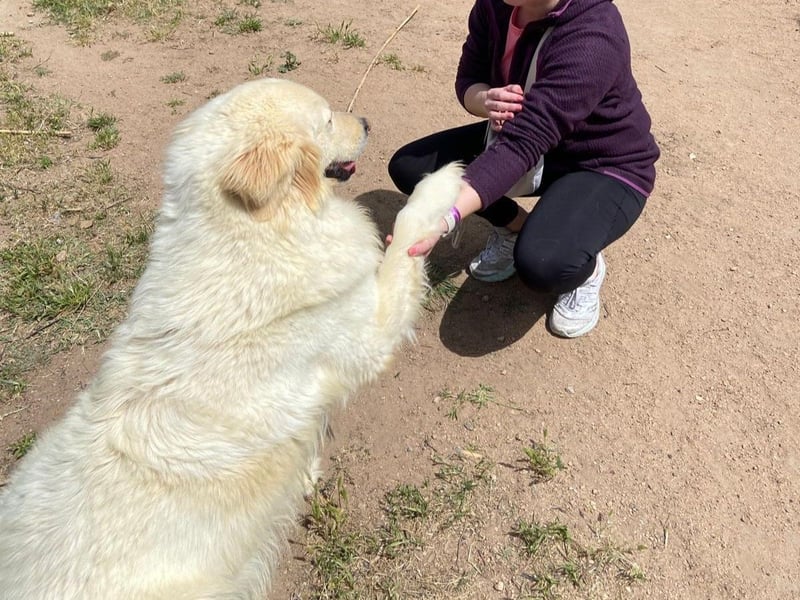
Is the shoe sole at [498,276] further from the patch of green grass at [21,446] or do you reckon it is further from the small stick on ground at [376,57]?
the patch of green grass at [21,446]

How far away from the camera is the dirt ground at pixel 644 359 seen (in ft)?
8.12

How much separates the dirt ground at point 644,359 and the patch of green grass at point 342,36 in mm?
282

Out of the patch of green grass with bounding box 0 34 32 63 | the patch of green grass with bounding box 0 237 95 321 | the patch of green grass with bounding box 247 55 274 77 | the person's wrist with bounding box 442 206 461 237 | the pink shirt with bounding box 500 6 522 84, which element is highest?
the pink shirt with bounding box 500 6 522 84

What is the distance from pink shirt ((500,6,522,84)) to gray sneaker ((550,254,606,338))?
1.21 meters

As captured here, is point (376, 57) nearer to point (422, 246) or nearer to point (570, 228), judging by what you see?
point (570, 228)

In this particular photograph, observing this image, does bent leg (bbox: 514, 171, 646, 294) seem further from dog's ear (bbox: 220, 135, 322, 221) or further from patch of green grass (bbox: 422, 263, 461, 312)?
dog's ear (bbox: 220, 135, 322, 221)

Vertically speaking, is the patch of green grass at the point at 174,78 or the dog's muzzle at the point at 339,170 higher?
the dog's muzzle at the point at 339,170

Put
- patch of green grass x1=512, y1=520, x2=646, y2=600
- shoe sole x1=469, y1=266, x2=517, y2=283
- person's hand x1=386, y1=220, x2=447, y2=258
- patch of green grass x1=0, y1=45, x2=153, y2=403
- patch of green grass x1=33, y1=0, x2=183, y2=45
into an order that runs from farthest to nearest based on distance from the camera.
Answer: patch of green grass x1=33, y1=0, x2=183, y2=45, shoe sole x1=469, y1=266, x2=517, y2=283, patch of green grass x1=0, y1=45, x2=153, y2=403, person's hand x1=386, y1=220, x2=447, y2=258, patch of green grass x1=512, y1=520, x2=646, y2=600

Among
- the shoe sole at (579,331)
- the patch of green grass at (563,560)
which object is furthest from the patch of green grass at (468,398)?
the patch of green grass at (563,560)

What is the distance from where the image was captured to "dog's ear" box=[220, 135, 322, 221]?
6.03ft

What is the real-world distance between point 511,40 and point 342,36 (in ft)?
10.6

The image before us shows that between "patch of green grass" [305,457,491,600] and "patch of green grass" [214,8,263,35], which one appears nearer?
"patch of green grass" [305,457,491,600]

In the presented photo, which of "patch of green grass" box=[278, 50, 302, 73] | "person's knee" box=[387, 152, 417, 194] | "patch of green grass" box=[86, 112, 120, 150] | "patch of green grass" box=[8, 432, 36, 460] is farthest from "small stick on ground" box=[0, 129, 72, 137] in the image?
"person's knee" box=[387, 152, 417, 194]

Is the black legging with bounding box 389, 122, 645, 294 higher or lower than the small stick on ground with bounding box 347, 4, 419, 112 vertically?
higher
